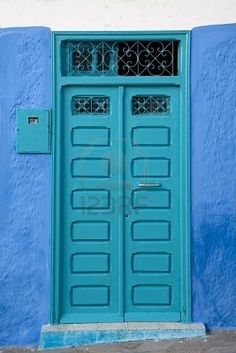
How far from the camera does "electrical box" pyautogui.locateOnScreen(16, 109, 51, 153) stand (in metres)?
4.79

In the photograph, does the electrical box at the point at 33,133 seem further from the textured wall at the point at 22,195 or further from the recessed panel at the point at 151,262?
the recessed panel at the point at 151,262

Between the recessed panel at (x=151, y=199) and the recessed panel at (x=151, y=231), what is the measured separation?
16cm

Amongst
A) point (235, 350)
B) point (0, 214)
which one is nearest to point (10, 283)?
point (0, 214)

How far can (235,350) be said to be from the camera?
4.47 m

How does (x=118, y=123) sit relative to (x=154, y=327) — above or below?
above

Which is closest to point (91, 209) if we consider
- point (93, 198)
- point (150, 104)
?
point (93, 198)

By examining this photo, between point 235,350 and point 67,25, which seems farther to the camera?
point 67,25

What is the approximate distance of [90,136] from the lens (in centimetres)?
488

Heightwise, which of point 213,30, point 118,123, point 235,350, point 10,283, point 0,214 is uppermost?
point 213,30

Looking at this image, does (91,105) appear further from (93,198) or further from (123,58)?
(93,198)

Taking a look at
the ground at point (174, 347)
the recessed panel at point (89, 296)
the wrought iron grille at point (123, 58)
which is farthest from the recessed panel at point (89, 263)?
the wrought iron grille at point (123, 58)

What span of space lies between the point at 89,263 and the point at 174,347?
105 centimetres

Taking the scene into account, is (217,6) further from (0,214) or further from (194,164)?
(0,214)

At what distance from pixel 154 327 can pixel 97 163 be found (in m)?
1.56
